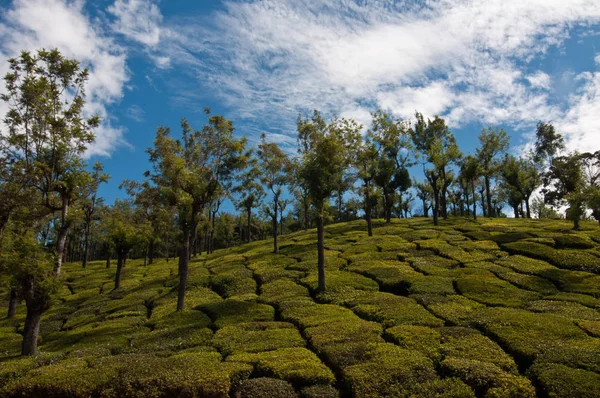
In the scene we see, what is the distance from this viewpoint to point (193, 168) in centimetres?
2991

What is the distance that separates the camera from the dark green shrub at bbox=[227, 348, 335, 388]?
15641 mm

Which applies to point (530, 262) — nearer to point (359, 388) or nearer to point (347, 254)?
point (347, 254)

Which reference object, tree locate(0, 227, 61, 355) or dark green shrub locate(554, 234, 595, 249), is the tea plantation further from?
tree locate(0, 227, 61, 355)

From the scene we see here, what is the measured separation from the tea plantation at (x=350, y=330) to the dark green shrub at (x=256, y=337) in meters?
0.11

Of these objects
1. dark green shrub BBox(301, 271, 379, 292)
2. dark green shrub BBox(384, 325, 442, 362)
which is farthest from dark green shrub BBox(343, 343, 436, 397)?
dark green shrub BBox(301, 271, 379, 292)

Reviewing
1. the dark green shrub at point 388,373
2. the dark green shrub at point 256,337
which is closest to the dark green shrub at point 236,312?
the dark green shrub at point 256,337

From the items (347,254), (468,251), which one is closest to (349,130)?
(347,254)

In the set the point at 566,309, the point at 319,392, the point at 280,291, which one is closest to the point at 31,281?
the point at 280,291

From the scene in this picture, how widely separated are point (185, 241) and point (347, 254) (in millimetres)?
16827

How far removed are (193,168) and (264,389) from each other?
18960 millimetres

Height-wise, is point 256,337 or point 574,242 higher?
point 574,242

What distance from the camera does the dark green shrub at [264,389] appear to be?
1467cm

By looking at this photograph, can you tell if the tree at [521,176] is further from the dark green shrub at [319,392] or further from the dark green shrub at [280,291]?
the dark green shrub at [319,392]

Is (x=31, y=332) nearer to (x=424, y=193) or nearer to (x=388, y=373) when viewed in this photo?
(x=388, y=373)
